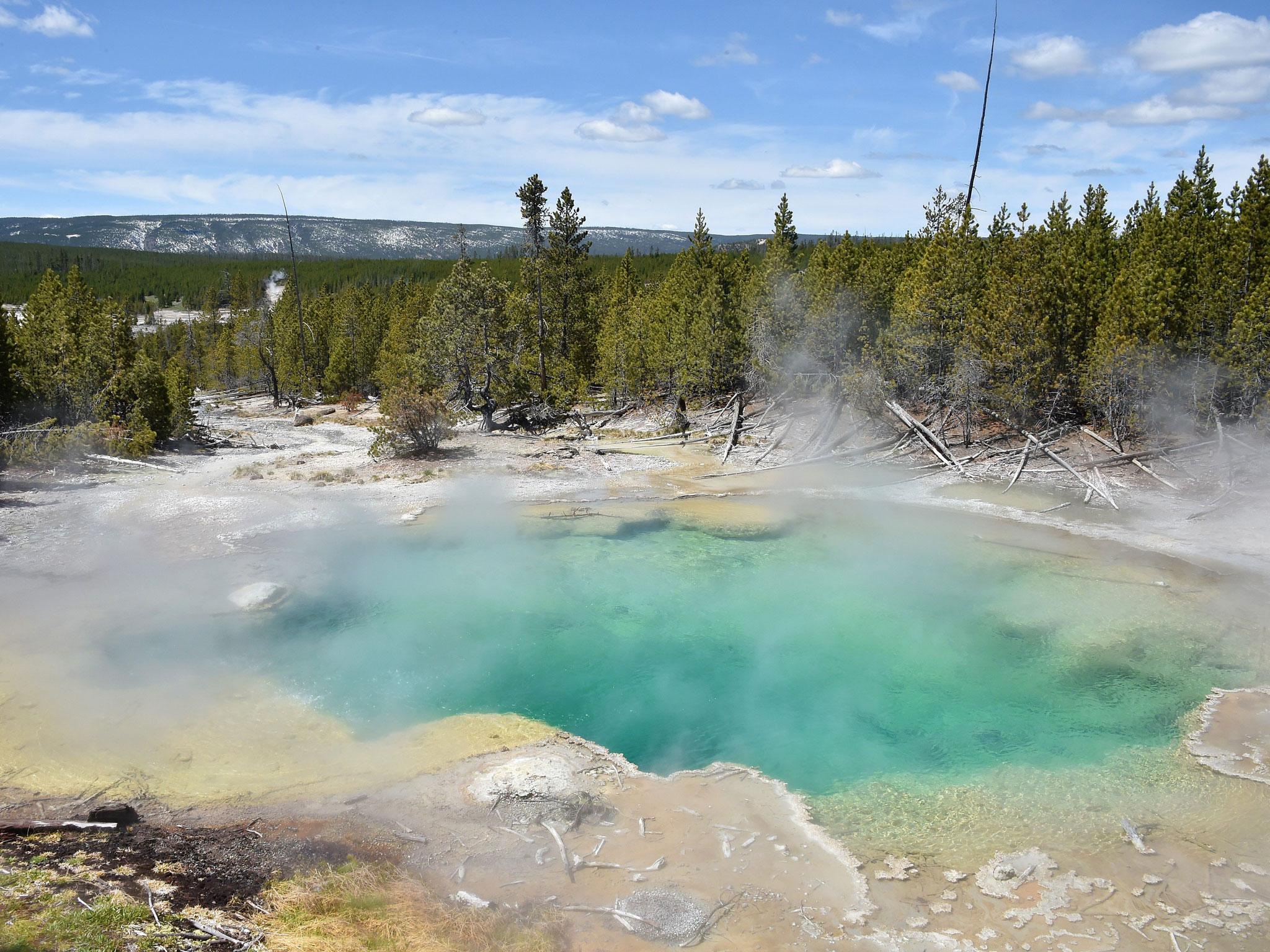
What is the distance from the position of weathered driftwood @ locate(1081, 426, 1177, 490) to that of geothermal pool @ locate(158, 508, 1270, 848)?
5.60 metres

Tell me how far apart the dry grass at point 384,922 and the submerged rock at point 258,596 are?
7356 mm

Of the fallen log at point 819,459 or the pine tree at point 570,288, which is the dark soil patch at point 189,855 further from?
the pine tree at point 570,288

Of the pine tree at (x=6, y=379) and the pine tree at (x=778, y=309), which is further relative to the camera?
the pine tree at (x=778, y=309)

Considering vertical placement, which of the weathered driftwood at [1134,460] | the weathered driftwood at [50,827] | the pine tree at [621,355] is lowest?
the weathered driftwood at [50,827]

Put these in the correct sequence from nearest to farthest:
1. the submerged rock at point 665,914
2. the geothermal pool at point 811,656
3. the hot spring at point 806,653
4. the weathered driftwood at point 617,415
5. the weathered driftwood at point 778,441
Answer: the submerged rock at point 665,914, the hot spring at point 806,653, the geothermal pool at point 811,656, the weathered driftwood at point 778,441, the weathered driftwood at point 617,415

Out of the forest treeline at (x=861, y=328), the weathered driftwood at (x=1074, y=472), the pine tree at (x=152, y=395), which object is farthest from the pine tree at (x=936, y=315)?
the pine tree at (x=152, y=395)

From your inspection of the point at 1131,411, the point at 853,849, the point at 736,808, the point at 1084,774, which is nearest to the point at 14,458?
the point at 736,808

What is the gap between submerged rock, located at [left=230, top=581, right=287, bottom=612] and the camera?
13406 mm

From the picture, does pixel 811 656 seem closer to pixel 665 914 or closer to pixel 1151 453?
pixel 665 914

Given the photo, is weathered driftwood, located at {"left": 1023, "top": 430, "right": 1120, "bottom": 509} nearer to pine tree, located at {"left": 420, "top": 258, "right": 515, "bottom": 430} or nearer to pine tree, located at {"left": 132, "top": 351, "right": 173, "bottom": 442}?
pine tree, located at {"left": 420, "top": 258, "right": 515, "bottom": 430}

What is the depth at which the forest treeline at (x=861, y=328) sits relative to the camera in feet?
66.5

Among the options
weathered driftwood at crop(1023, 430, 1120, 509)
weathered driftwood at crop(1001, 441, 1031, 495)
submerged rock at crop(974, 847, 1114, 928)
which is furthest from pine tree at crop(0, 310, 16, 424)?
weathered driftwood at crop(1023, 430, 1120, 509)

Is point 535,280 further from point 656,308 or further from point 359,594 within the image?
point 359,594

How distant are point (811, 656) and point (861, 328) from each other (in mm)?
18872
